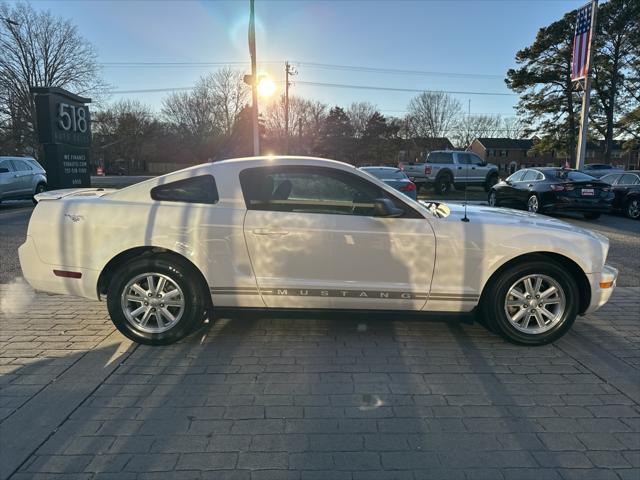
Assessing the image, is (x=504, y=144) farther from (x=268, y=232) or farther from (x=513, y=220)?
(x=268, y=232)

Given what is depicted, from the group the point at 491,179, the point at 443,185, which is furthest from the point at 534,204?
the point at 491,179

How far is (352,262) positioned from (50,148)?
33.6 ft

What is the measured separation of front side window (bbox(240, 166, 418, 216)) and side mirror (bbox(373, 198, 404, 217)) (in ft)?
0.23

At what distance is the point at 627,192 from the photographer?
44.4 feet

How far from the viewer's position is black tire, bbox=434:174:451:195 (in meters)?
20.2

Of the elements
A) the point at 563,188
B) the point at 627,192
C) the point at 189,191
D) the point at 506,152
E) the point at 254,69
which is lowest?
the point at 627,192

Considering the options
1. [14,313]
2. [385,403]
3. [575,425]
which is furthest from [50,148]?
[575,425]

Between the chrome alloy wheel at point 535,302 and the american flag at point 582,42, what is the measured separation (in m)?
16.2

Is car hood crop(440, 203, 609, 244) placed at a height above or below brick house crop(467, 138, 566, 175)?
below

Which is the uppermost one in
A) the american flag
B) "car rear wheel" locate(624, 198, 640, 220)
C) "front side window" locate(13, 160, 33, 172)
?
the american flag

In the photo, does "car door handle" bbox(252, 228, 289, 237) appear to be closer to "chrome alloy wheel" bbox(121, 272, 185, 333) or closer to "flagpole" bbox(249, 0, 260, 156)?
"chrome alloy wheel" bbox(121, 272, 185, 333)

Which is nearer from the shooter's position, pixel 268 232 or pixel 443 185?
pixel 268 232

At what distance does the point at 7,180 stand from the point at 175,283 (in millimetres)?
13865

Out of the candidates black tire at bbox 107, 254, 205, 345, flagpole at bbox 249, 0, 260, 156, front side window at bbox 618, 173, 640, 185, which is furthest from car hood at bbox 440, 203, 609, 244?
flagpole at bbox 249, 0, 260, 156
